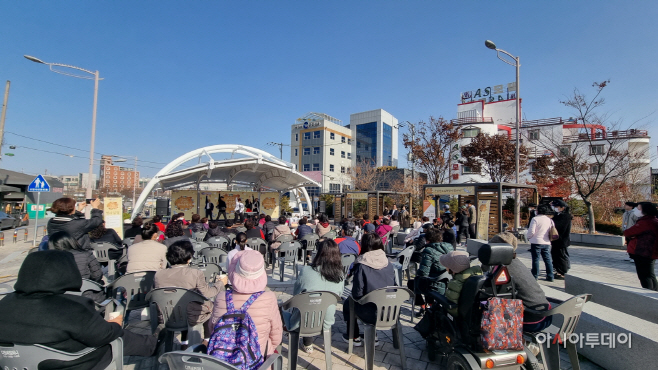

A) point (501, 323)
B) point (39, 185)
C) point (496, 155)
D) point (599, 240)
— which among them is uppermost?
point (496, 155)

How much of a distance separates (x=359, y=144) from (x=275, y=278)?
1889 inches

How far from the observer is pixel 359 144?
5359cm

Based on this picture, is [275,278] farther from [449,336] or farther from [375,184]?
[375,184]

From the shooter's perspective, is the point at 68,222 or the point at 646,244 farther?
the point at 646,244

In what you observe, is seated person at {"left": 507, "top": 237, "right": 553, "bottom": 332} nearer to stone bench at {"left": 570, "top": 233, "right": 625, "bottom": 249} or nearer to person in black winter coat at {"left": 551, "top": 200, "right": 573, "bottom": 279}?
person in black winter coat at {"left": 551, "top": 200, "right": 573, "bottom": 279}

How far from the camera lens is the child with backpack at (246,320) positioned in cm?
203

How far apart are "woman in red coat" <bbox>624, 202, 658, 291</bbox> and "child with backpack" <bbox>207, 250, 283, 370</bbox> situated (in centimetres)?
606

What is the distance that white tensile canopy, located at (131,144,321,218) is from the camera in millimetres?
15672

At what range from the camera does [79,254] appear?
3723mm

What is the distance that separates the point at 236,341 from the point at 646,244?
253 inches

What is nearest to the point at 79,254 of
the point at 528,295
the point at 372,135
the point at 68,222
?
the point at 68,222

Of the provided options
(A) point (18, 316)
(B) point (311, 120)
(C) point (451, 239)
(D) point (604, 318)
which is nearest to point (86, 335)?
(A) point (18, 316)

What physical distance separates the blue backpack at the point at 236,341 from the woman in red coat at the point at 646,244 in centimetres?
628

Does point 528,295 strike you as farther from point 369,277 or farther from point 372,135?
point 372,135
